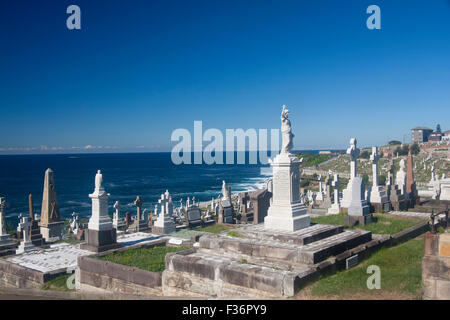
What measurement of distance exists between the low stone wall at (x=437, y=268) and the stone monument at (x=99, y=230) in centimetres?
1032

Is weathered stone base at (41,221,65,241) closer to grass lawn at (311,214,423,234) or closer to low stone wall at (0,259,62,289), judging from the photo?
low stone wall at (0,259,62,289)

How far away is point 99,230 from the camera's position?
13352 millimetres

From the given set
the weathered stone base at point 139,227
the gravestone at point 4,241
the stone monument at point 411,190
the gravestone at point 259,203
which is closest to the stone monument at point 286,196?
the gravestone at point 259,203

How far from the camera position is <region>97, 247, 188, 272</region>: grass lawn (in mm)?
10234

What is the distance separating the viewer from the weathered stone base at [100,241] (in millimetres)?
13367

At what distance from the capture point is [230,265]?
8.66m

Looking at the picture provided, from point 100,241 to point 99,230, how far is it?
40 cm

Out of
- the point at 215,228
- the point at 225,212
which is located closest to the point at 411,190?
the point at 225,212

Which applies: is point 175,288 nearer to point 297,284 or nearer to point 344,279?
point 297,284

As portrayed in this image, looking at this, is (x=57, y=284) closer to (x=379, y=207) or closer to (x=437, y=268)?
(x=437, y=268)

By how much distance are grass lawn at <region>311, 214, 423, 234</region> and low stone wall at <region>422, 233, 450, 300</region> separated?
6.18m

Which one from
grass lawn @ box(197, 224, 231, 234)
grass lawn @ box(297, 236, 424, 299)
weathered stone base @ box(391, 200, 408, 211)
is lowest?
grass lawn @ box(197, 224, 231, 234)

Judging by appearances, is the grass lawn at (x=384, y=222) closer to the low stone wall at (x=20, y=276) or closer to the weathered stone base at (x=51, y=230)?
the low stone wall at (x=20, y=276)

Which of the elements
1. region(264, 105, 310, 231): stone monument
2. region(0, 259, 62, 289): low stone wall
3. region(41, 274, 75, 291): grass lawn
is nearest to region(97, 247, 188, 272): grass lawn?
region(41, 274, 75, 291): grass lawn
